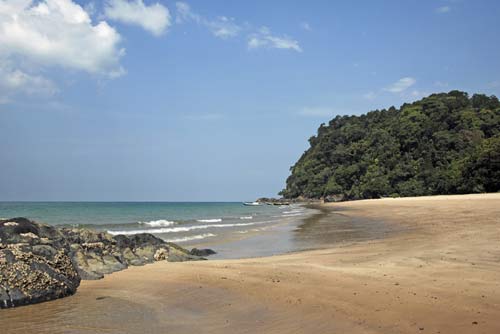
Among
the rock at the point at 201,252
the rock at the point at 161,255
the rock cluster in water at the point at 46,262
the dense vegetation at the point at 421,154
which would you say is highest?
the dense vegetation at the point at 421,154

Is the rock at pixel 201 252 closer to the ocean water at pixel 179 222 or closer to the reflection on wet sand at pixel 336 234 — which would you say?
the reflection on wet sand at pixel 336 234

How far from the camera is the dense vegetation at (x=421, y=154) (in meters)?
57.7

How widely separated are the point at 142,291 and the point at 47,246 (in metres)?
2.28

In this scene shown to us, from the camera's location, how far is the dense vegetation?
189 feet

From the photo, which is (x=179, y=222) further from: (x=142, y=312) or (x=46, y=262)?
(x=142, y=312)

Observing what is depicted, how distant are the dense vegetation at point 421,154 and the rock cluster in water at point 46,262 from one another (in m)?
54.5

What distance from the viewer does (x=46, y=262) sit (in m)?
7.83

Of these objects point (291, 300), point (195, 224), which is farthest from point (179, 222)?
point (291, 300)

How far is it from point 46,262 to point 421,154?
8723cm

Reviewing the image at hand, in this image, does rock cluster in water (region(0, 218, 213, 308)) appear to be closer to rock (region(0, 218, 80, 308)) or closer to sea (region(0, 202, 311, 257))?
rock (region(0, 218, 80, 308))

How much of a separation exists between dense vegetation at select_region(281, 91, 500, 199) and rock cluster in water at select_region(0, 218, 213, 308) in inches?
2147

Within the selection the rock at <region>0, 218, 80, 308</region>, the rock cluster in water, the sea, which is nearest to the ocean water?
the sea

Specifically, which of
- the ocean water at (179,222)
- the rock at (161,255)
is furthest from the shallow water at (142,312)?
the ocean water at (179,222)

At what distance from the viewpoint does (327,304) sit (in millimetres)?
6441
